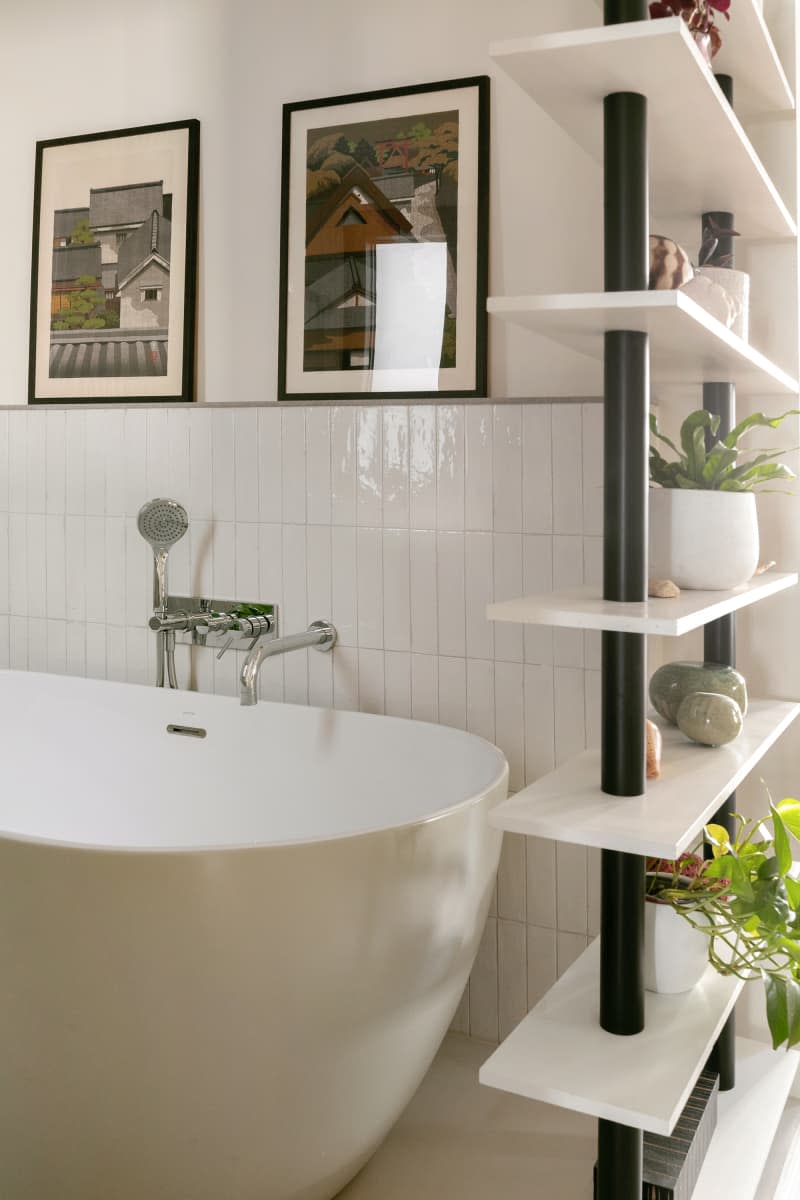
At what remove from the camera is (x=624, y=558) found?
1353 mm

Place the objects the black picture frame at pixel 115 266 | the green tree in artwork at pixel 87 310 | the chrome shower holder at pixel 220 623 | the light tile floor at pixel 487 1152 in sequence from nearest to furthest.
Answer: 1. the light tile floor at pixel 487 1152
2. the chrome shower holder at pixel 220 623
3. the black picture frame at pixel 115 266
4. the green tree in artwork at pixel 87 310

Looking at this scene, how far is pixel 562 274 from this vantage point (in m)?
2.27

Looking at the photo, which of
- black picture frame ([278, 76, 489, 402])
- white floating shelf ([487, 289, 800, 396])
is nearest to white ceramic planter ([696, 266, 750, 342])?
white floating shelf ([487, 289, 800, 396])

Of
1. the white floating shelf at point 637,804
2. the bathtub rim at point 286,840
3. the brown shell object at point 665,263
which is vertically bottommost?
the bathtub rim at point 286,840

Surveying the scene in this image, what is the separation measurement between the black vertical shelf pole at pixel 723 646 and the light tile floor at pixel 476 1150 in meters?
0.28

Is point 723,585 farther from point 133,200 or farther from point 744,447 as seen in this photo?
point 133,200

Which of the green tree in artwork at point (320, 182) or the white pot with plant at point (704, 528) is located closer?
the white pot with plant at point (704, 528)

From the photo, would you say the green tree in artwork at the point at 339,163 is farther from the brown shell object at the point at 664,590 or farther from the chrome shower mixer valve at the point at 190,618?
the brown shell object at the point at 664,590

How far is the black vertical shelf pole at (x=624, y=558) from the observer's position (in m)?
1.29

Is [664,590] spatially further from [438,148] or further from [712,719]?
[438,148]

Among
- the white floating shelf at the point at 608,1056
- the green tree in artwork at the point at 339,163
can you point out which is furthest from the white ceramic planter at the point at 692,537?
the green tree in artwork at the point at 339,163

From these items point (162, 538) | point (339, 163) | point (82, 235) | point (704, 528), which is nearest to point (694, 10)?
point (704, 528)

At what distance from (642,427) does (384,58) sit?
150 cm

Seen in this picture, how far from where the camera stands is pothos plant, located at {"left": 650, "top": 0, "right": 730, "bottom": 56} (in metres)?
1.52
